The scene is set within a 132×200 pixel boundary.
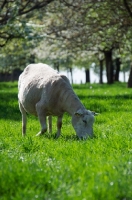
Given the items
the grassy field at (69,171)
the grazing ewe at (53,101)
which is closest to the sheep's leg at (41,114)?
the grazing ewe at (53,101)

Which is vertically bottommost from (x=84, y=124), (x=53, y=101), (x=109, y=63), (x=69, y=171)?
(x=109, y=63)

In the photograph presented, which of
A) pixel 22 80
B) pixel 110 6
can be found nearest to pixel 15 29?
pixel 110 6

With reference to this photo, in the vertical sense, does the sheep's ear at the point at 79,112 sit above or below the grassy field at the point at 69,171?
above

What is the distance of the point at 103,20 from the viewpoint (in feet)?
78.0

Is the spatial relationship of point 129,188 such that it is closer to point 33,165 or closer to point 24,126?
point 33,165

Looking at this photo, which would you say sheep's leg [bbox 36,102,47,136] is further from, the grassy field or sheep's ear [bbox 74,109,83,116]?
the grassy field

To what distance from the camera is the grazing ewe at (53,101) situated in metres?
9.04

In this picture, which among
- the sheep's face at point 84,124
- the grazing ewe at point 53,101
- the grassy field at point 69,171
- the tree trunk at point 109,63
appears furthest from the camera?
the tree trunk at point 109,63

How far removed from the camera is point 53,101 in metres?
9.63

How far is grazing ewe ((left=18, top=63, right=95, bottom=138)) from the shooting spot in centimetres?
904

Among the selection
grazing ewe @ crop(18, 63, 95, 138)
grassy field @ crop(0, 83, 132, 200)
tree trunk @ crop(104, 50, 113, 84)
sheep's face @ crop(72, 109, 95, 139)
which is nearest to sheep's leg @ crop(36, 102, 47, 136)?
grazing ewe @ crop(18, 63, 95, 138)

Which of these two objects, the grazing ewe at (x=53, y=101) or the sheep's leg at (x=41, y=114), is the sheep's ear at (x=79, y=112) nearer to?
the grazing ewe at (x=53, y=101)

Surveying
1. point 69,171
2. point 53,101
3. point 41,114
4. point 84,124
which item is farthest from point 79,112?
point 69,171

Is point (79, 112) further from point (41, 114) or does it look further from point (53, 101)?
point (41, 114)
